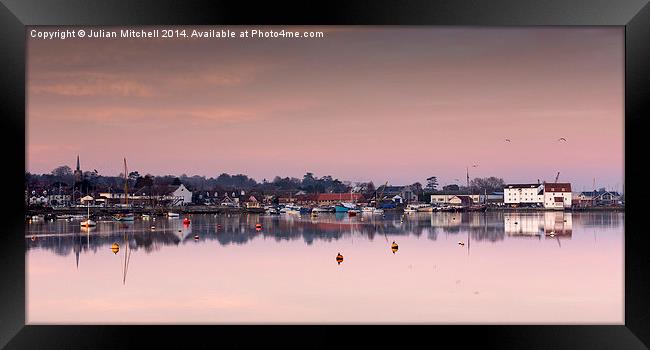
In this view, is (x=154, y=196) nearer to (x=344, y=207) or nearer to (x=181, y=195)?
(x=181, y=195)

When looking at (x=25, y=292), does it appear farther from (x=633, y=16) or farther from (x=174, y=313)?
(x=633, y=16)

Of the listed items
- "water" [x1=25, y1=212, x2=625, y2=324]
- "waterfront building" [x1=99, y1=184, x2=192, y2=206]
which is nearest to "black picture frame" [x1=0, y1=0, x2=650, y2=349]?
"water" [x1=25, y1=212, x2=625, y2=324]

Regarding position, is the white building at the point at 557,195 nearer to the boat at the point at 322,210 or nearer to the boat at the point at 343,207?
the boat at the point at 343,207

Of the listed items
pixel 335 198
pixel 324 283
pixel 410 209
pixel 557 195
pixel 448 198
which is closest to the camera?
pixel 324 283

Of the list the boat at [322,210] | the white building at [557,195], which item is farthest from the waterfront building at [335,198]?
the white building at [557,195]

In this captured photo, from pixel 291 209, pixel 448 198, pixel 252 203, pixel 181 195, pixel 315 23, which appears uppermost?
pixel 315 23

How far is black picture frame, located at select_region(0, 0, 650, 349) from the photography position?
6676mm

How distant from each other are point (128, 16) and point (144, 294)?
8.88 metres

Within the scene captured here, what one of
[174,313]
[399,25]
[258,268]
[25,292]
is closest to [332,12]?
[399,25]

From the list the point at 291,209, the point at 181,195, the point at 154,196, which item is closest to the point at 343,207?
the point at 291,209

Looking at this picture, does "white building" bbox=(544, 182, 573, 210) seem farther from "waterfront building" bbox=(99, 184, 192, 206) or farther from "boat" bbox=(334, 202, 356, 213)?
"waterfront building" bbox=(99, 184, 192, 206)

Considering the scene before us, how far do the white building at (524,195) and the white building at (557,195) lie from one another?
63 centimetres

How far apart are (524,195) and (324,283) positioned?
73.4 m

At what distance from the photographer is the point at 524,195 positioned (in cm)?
8462
